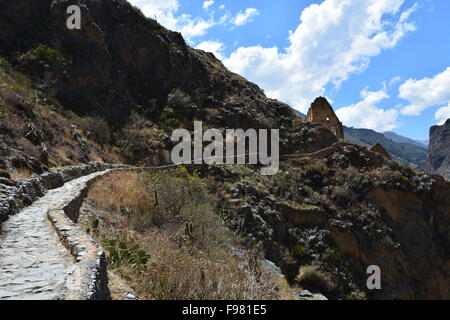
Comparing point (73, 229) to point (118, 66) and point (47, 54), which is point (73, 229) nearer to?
point (47, 54)

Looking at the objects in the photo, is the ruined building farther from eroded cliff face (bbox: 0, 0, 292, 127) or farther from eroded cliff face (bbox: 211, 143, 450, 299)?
eroded cliff face (bbox: 211, 143, 450, 299)

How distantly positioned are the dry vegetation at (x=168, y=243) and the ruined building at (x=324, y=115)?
967 inches

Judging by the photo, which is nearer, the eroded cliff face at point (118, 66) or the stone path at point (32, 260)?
the stone path at point (32, 260)

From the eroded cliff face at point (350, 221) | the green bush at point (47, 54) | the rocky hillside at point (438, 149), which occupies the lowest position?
the eroded cliff face at point (350, 221)

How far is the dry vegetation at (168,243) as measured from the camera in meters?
5.32

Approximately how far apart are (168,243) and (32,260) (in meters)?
3.06

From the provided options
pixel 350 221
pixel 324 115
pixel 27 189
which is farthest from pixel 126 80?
pixel 27 189

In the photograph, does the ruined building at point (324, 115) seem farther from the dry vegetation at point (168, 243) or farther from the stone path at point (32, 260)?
the stone path at point (32, 260)

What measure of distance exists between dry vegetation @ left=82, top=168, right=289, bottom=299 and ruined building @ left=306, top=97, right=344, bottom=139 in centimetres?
2455

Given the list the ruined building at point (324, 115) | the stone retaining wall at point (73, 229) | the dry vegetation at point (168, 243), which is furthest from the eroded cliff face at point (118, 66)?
the stone retaining wall at point (73, 229)

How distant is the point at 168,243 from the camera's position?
7996 millimetres

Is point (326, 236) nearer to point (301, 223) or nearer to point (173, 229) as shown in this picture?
point (301, 223)

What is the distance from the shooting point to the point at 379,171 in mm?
28578

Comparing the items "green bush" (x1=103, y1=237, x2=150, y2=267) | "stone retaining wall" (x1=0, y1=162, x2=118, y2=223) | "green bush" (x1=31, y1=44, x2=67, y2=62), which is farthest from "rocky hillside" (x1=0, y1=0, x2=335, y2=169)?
"green bush" (x1=103, y1=237, x2=150, y2=267)
